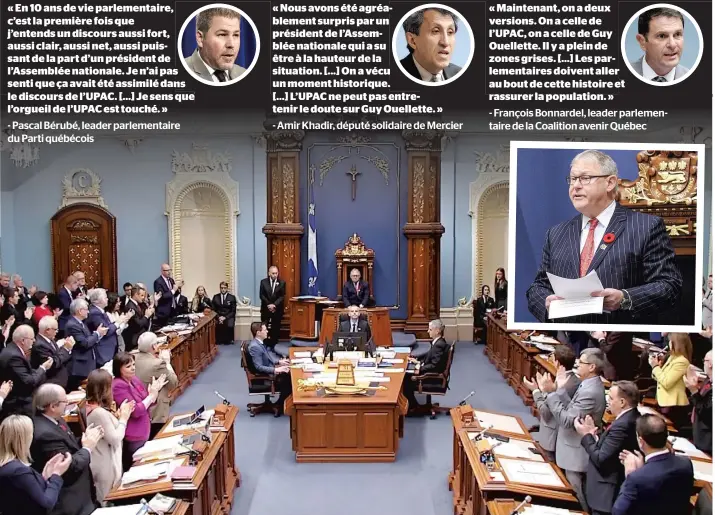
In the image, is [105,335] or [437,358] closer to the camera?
[105,335]

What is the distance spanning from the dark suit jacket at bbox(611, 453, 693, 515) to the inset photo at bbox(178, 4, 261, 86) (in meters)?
3.14

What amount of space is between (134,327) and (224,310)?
135 inches

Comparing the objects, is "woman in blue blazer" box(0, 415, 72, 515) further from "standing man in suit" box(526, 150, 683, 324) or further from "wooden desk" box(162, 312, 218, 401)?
"wooden desk" box(162, 312, 218, 401)

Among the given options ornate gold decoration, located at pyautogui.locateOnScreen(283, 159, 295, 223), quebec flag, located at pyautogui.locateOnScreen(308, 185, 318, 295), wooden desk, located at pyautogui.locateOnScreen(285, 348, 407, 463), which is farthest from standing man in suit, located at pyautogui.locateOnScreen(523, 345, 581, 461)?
ornate gold decoration, located at pyautogui.locateOnScreen(283, 159, 295, 223)

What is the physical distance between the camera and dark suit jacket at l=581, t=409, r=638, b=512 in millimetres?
4094

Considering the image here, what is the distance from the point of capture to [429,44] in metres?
4.29

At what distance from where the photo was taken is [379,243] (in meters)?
12.2

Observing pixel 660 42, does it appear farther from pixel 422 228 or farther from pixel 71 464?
pixel 422 228

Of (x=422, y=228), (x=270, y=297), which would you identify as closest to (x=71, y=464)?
(x=270, y=297)

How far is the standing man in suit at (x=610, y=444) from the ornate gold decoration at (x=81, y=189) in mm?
10412

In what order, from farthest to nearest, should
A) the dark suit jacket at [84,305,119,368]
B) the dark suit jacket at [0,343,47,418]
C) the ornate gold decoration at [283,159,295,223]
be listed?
1. the ornate gold decoration at [283,159,295,223]
2. the dark suit jacket at [84,305,119,368]
3. the dark suit jacket at [0,343,47,418]

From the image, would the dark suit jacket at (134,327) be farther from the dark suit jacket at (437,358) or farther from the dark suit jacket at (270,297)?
the dark suit jacket at (437,358)

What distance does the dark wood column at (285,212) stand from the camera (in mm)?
11945

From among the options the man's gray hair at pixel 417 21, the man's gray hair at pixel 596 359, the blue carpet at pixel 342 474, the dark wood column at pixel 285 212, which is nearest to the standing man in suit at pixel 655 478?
the man's gray hair at pixel 596 359
